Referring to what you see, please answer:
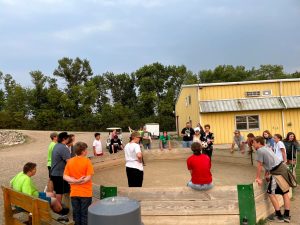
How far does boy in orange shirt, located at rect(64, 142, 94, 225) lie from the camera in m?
5.47

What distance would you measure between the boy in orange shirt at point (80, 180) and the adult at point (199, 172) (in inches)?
73.0

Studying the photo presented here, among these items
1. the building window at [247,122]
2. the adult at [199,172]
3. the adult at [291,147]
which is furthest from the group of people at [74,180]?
the building window at [247,122]

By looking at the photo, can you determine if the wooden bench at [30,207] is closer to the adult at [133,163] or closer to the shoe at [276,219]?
the adult at [133,163]

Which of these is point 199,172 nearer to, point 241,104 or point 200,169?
point 200,169

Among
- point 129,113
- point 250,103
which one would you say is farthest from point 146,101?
point 250,103

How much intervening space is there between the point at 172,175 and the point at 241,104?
40.5 feet

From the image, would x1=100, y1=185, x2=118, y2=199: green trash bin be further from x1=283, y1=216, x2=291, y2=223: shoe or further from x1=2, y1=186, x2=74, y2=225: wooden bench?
x1=283, y1=216, x2=291, y2=223: shoe

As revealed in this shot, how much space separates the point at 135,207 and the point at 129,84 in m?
62.2

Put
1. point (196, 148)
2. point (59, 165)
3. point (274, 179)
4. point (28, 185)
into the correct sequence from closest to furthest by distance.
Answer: point (28, 185) → point (196, 148) → point (274, 179) → point (59, 165)

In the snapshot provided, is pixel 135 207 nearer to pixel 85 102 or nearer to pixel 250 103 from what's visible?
pixel 250 103

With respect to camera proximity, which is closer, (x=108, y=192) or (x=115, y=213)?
(x=115, y=213)

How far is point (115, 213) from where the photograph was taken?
376cm

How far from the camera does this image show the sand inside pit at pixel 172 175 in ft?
32.8

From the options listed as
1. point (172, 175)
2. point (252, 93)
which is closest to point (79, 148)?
point (172, 175)
